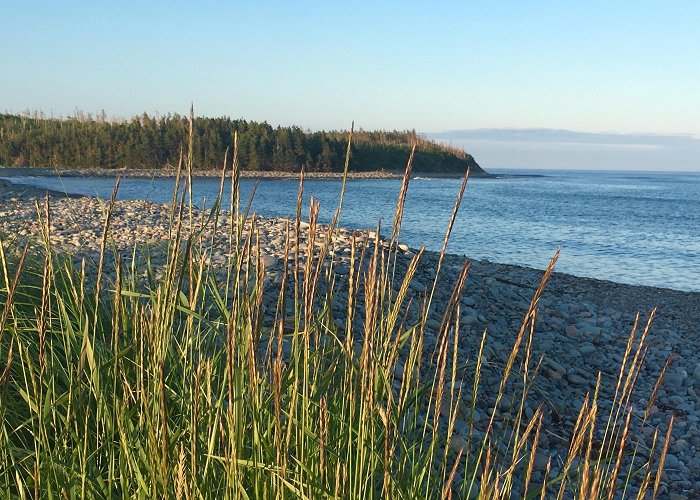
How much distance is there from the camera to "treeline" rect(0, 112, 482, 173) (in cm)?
4259

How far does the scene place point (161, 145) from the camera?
45.9 metres

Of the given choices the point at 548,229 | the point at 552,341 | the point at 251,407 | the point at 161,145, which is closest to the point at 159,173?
the point at 161,145

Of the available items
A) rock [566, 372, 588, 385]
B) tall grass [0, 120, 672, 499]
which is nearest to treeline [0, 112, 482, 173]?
rock [566, 372, 588, 385]

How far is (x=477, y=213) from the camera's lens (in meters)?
31.7

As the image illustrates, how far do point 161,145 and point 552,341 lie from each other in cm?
4274

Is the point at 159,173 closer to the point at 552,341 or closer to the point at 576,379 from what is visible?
the point at 552,341

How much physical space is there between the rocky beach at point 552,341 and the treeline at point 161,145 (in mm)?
30396

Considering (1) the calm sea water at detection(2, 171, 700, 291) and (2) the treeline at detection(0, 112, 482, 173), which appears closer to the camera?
(1) the calm sea water at detection(2, 171, 700, 291)

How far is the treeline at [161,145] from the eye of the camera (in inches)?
1677

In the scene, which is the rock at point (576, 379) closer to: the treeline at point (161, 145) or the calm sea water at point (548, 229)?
the calm sea water at point (548, 229)

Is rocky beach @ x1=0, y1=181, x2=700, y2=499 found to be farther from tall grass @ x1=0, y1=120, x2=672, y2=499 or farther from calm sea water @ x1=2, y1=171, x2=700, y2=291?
calm sea water @ x1=2, y1=171, x2=700, y2=291

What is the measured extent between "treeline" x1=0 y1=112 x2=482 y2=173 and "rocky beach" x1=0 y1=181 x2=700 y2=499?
3040 cm

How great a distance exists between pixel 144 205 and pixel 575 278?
9482mm

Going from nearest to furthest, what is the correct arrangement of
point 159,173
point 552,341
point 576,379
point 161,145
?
point 576,379, point 552,341, point 159,173, point 161,145
